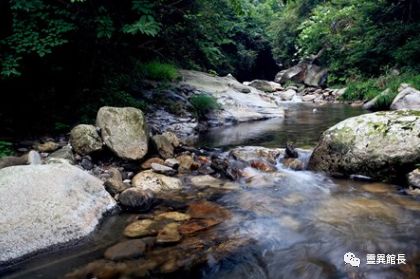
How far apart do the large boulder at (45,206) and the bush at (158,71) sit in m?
6.07

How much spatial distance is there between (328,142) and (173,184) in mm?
2349

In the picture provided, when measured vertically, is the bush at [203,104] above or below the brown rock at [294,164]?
above

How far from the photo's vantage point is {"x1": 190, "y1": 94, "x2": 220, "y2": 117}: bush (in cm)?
947

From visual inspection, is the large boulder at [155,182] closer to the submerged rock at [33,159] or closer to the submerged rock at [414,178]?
the submerged rock at [33,159]

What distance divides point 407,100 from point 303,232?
8368 millimetres

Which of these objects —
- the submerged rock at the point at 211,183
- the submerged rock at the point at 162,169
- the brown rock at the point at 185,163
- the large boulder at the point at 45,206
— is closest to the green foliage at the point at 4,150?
the large boulder at the point at 45,206

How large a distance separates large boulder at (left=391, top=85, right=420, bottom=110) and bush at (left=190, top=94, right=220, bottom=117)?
5283 millimetres

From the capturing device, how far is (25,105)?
5.93 meters

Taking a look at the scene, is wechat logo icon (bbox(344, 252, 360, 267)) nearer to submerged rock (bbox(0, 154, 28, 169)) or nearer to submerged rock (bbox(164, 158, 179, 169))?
submerged rock (bbox(164, 158, 179, 169))

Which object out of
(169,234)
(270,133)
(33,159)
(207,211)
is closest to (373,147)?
(207,211)

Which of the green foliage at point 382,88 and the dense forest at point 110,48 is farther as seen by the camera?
the green foliage at point 382,88

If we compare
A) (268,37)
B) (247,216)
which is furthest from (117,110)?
(268,37)

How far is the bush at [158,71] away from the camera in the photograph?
9.68 metres

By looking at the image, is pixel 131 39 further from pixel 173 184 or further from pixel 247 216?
pixel 247 216
